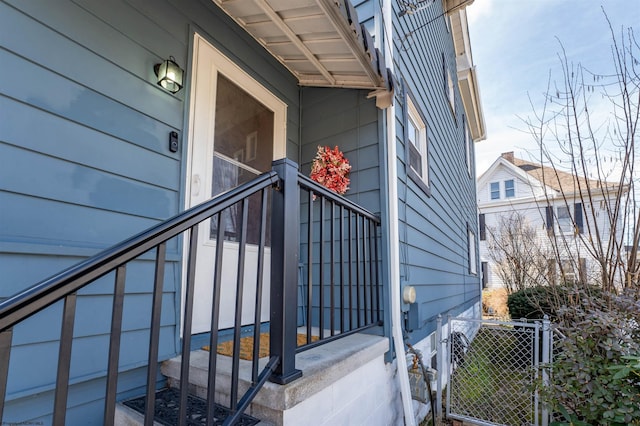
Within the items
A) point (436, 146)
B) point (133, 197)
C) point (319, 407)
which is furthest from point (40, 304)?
point (436, 146)

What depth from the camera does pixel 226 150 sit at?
242 centimetres

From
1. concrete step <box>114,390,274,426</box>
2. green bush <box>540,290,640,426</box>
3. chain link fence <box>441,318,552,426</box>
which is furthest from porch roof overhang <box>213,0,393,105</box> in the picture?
chain link fence <box>441,318,552,426</box>

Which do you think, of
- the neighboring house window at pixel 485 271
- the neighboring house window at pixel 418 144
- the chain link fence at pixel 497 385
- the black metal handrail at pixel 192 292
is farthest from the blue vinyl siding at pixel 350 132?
the neighboring house window at pixel 485 271

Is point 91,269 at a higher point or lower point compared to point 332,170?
lower

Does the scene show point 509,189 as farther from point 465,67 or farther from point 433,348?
point 433,348

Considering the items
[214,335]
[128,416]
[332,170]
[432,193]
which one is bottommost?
[128,416]

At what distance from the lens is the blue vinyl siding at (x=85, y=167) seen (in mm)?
1359

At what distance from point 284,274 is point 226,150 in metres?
1.29

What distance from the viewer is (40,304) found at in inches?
29.6

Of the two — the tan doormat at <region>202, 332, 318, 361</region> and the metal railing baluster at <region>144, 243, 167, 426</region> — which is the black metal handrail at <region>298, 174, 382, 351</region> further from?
the metal railing baluster at <region>144, 243, 167, 426</region>

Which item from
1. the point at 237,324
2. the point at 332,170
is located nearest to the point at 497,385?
the point at 332,170

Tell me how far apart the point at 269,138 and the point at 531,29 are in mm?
3412

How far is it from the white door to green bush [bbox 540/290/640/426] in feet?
6.54

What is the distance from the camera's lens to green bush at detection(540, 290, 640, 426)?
175 centimetres
